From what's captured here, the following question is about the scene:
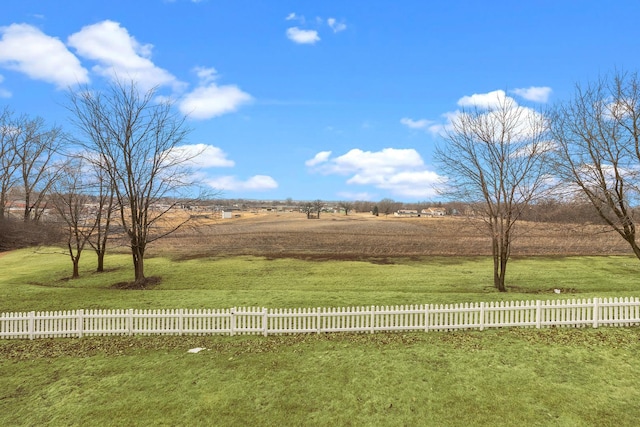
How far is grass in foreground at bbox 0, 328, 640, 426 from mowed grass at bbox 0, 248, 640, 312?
3.94m

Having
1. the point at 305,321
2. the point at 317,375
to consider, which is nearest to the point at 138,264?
the point at 305,321

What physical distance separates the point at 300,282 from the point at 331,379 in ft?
39.0

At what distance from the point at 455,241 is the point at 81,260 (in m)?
38.1

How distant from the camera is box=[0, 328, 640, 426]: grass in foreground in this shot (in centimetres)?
641

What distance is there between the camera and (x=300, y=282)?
19531mm

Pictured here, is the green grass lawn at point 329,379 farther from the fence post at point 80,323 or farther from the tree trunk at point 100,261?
the tree trunk at point 100,261

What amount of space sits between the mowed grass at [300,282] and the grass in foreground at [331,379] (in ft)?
12.9

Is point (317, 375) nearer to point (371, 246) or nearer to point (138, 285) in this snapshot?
point (138, 285)

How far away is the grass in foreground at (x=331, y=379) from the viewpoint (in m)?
6.41

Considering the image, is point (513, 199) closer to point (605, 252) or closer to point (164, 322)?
point (164, 322)

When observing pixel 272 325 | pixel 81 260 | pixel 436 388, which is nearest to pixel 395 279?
pixel 272 325

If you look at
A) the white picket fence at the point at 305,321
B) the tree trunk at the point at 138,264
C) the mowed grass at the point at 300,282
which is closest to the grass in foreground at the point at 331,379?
the white picket fence at the point at 305,321

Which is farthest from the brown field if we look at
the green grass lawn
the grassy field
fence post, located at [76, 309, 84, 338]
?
the green grass lawn

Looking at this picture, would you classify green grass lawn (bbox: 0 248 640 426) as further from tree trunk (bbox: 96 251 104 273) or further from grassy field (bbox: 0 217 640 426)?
tree trunk (bbox: 96 251 104 273)
